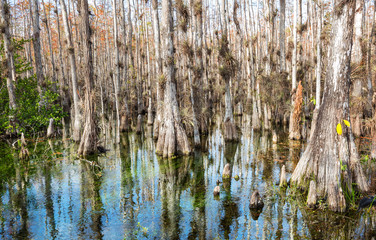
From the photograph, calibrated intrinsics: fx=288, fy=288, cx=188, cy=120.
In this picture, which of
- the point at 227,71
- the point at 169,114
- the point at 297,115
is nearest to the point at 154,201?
the point at 169,114

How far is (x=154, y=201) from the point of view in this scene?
7.28m

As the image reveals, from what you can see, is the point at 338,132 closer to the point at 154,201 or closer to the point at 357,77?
the point at 154,201

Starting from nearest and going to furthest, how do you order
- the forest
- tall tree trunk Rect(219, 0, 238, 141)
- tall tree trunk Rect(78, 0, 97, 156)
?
the forest
tall tree trunk Rect(78, 0, 97, 156)
tall tree trunk Rect(219, 0, 238, 141)

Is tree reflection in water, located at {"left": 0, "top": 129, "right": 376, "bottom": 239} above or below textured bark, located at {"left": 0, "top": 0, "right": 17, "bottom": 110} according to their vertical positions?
below

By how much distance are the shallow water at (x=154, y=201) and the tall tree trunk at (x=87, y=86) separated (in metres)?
0.67

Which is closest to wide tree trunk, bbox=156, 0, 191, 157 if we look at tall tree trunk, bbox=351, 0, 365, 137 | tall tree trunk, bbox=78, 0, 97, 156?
tall tree trunk, bbox=78, 0, 97, 156

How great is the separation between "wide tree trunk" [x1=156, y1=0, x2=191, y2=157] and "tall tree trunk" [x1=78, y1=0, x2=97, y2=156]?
276 cm

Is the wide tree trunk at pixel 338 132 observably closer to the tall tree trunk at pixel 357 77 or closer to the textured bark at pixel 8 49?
→ the tall tree trunk at pixel 357 77

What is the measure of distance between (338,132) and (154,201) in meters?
4.59

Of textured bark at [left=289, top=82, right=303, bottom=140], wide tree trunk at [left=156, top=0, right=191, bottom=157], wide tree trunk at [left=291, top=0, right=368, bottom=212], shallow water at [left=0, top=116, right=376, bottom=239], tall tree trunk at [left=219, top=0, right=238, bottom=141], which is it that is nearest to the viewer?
shallow water at [left=0, top=116, right=376, bottom=239]

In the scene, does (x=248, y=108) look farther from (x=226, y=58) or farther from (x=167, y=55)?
(x=167, y=55)

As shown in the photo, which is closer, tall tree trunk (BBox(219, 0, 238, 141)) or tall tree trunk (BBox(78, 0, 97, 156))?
tall tree trunk (BBox(78, 0, 97, 156))

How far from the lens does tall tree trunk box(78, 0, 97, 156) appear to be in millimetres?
11125

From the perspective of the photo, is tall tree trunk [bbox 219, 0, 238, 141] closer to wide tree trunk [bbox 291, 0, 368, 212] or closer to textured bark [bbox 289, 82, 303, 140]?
textured bark [bbox 289, 82, 303, 140]
